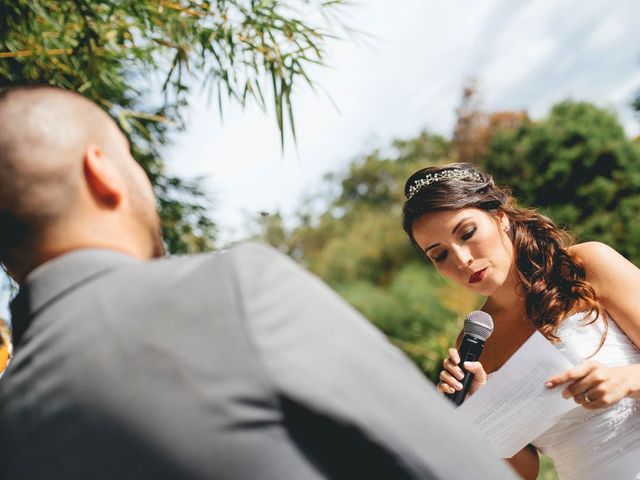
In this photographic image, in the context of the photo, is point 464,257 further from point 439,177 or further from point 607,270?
point 607,270

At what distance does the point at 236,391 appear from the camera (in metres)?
0.68

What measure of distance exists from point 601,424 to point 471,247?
0.87 m

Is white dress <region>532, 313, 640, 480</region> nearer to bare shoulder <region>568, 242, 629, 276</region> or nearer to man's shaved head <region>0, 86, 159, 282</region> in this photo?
bare shoulder <region>568, 242, 629, 276</region>

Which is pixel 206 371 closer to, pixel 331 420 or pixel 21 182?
pixel 331 420

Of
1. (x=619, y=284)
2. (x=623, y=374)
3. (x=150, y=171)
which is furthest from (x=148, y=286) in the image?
(x=150, y=171)

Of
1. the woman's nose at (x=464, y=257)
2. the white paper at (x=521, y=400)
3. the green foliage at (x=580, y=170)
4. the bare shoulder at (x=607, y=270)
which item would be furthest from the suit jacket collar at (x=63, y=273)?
the green foliage at (x=580, y=170)

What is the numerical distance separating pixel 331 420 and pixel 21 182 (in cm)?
62

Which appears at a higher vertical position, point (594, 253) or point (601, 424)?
point (594, 253)

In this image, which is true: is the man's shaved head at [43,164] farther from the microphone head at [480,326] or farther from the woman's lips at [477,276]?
the woman's lips at [477,276]

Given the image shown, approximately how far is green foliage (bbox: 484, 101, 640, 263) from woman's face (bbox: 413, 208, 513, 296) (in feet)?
33.7

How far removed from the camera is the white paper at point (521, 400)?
1.70 meters

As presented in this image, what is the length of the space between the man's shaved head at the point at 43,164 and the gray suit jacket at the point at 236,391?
210 mm

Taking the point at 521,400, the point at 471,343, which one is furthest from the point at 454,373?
the point at 521,400

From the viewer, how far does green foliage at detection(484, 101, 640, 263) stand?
12172 mm
